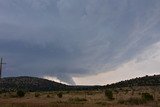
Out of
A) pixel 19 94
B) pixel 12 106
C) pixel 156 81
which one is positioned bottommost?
pixel 12 106

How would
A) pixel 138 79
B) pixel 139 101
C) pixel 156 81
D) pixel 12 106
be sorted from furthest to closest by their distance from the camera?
pixel 138 79
pixel 156 81
pixel 139 101
pixel 12 106

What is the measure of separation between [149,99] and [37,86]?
137640 millimetres

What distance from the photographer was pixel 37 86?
650 feet

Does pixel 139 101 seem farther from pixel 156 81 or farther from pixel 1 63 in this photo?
pixel 156 81

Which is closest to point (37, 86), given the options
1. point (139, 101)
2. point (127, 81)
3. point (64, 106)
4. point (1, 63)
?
point (127, 81)

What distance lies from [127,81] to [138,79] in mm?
7171

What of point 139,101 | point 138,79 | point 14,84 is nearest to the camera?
point 139,101

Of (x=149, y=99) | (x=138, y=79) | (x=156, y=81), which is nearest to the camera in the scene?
(x=149, y=99)

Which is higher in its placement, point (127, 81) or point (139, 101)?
point (127, 81)

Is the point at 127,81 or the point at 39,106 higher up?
the point at 127,81

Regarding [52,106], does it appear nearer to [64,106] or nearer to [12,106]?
[64,106]

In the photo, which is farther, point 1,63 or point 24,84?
point 24,84

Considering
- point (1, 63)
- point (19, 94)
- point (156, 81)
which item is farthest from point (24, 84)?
point (1, 63)

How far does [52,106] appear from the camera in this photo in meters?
42.3
